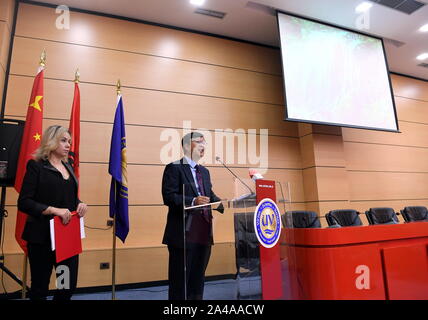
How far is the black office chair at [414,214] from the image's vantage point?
382 centimetres

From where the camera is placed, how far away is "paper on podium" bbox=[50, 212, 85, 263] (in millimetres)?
1480

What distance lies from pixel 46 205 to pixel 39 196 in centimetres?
7

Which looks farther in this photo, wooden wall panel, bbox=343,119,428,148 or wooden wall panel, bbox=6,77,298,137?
wooden wall panel, bbox=343,119,428,148

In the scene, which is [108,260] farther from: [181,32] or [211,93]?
[181,32]

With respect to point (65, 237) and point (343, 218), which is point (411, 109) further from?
point (65, 237)

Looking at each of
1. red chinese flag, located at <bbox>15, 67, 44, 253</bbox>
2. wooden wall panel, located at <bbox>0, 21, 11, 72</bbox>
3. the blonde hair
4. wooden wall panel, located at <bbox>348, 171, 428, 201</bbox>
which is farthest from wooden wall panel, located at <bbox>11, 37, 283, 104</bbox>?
→ the blonde hair

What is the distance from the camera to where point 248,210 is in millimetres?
1342

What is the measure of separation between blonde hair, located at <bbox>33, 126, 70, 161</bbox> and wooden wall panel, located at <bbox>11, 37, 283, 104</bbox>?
2.10 meters

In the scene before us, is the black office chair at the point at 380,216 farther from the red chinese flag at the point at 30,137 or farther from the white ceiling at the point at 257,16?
the red chinese flag at the point at 30,137

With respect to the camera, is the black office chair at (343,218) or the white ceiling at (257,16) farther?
the white ceiling at (257,16)

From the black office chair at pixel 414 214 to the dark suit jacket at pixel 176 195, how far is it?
3466 mm

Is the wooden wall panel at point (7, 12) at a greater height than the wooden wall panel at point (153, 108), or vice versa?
the wooden wall panel at point (7, 12)

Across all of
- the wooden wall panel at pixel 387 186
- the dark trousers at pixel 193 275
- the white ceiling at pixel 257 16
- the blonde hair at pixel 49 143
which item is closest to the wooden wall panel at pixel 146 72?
the white ceiling at pixel 257 16

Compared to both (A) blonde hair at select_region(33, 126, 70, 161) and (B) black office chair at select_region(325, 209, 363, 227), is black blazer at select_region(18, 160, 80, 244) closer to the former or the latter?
(A) blonde hair at select_region(33, 126, 70, 161)
